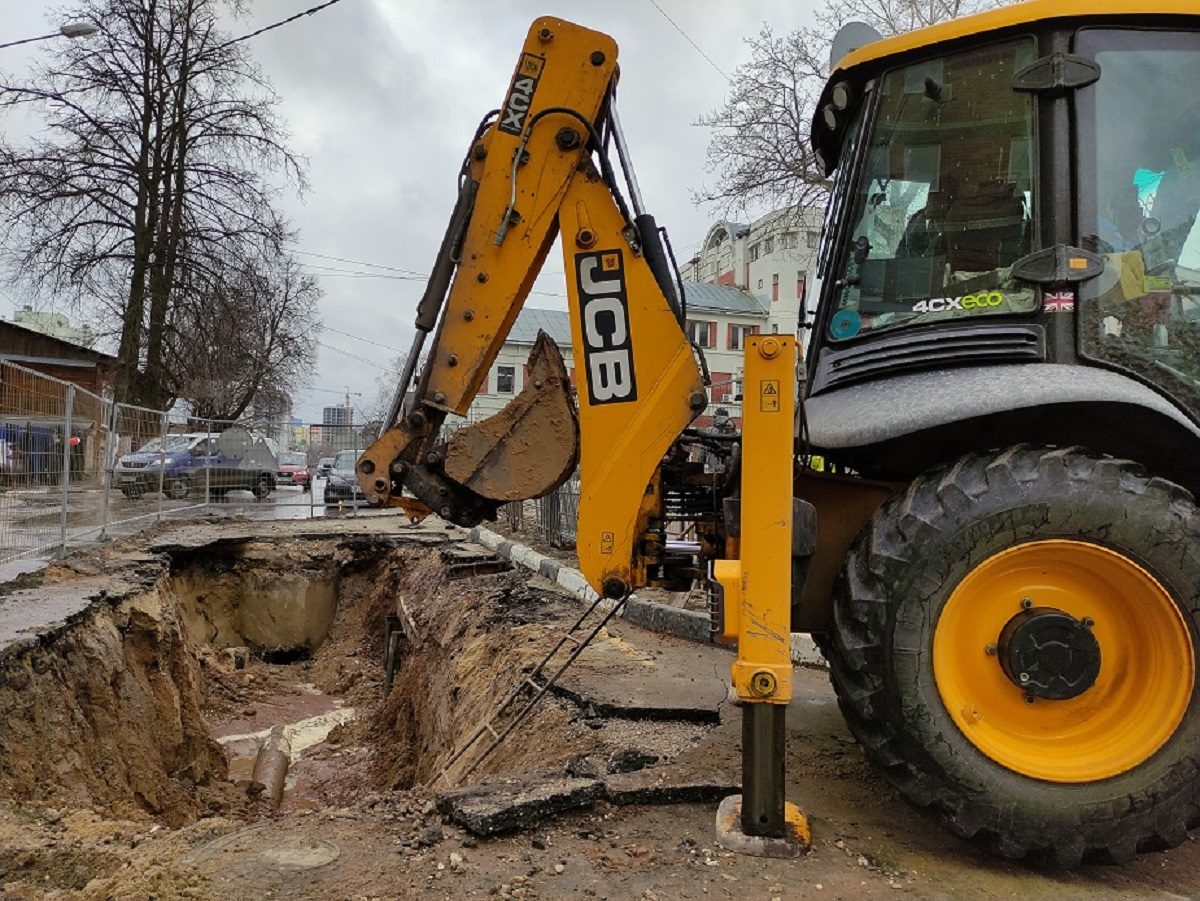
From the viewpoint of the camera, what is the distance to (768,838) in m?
2.96

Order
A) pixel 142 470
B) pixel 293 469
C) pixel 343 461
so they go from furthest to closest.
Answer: pixel 293 469 < pixel 343 461 < pixel 142 470

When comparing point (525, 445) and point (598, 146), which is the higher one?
point (598, 146)

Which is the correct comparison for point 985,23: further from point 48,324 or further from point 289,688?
point 48,324

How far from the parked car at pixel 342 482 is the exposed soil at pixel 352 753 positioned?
4981mm

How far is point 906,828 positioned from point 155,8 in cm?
2394

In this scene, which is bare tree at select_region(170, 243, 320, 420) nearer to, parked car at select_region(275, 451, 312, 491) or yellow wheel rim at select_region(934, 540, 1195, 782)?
parked car at select_region(275, 451, 312, 491)

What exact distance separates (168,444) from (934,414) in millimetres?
12492

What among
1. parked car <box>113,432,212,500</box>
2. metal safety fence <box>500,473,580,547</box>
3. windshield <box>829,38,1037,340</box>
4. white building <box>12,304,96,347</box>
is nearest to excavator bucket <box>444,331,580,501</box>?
windshield <box>829,38,1037,340</box>

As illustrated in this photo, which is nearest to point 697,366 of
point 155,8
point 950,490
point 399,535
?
point 950,490

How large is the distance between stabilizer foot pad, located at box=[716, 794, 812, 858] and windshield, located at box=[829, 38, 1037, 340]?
1.90 metres

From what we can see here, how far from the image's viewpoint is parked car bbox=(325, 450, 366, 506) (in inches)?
673

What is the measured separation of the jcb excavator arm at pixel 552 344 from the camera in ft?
11.0

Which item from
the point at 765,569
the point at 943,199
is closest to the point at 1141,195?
the point at 943,199

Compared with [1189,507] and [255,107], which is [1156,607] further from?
[255,107]
